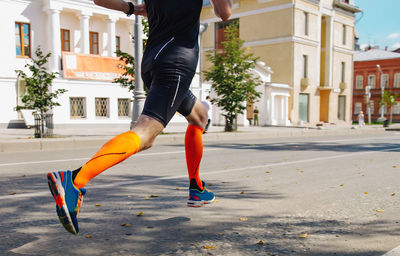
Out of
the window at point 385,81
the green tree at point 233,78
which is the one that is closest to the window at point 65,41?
the green tree at point 233,78

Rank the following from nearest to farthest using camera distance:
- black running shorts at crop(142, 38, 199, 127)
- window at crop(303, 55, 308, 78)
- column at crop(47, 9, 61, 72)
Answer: black running shorts at crop(142, 38, 199, 127), column at crop(47, 9, 61, 72), window at crop(303, 55, 308, 78)

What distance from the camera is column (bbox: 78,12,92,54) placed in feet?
78.2

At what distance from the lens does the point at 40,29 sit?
2280cm

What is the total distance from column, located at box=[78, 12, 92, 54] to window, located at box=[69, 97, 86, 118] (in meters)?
3.17

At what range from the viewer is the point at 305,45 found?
37.1 metres

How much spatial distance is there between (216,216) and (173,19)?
1616mm

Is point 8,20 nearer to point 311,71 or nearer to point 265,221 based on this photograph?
point 265,221

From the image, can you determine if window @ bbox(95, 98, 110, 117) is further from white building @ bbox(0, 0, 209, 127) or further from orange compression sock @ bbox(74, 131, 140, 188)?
orange compression sock @ bbox(74, 131, 140, 188)

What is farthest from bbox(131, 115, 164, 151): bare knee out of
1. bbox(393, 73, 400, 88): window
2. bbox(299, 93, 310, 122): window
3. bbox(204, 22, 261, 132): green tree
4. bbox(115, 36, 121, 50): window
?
bbox(393, 73, 400, 88): window

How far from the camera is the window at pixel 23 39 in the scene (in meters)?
22.0

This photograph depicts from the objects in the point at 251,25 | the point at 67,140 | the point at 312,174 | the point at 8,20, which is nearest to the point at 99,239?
the point at 312,174

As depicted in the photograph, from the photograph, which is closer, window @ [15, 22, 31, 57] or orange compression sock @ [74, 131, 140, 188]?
orange compression sock @ [74, 131, 140, 188]

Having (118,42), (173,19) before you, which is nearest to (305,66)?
(118,42)

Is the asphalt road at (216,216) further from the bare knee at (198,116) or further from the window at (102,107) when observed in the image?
the window at (102,107)
